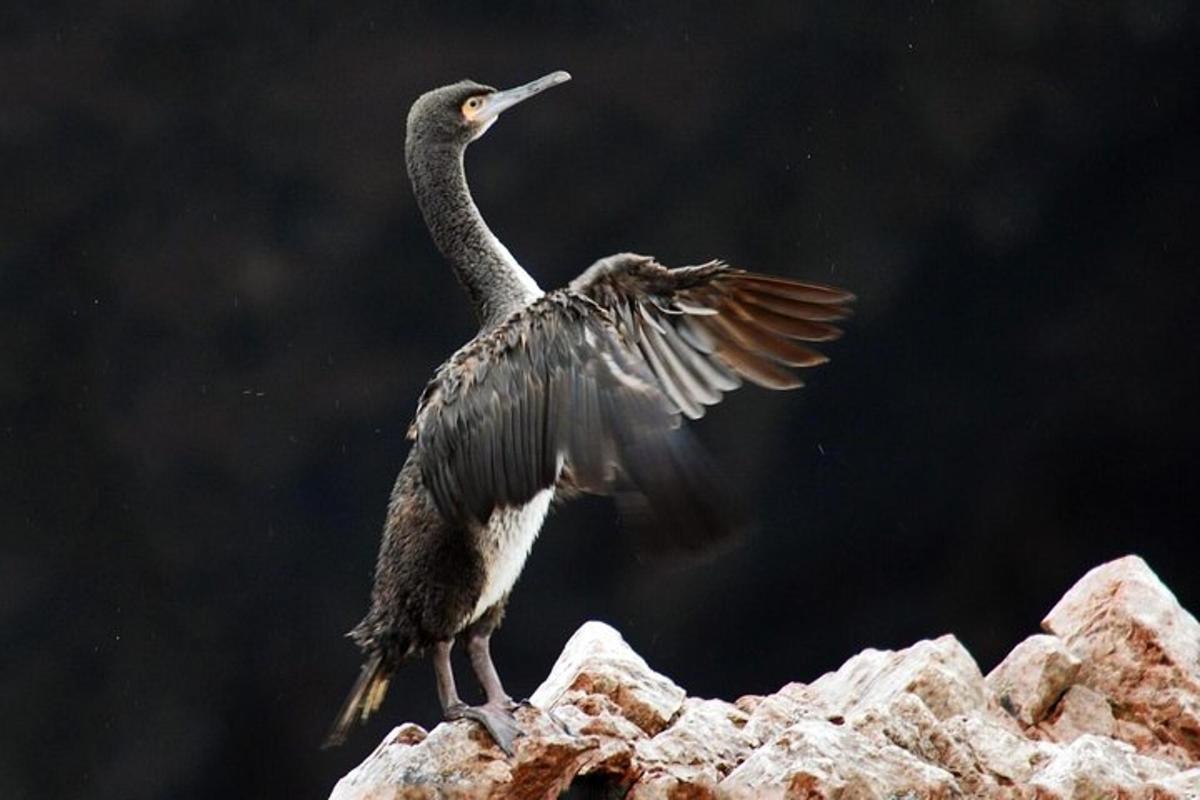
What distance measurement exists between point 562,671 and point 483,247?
1.28 m

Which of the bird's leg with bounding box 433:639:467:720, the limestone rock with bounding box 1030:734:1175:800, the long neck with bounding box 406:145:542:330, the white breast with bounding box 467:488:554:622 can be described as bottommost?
the limestone rock with bounding box 1030:734:1175:800

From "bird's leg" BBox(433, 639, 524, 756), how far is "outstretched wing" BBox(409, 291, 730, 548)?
407 millimetres

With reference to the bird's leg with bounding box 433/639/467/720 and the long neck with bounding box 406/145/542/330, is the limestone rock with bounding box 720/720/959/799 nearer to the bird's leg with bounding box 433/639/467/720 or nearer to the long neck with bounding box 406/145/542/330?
the bird's leg with bounding box 433/639/467/720

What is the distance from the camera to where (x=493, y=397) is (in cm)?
590

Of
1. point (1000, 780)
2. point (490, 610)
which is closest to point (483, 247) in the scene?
point (490, 610)

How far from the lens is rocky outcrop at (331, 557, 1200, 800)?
5.95 metres

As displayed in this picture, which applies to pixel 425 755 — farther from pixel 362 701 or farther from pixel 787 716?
pixel 787 716

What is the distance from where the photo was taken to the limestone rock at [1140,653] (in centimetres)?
690

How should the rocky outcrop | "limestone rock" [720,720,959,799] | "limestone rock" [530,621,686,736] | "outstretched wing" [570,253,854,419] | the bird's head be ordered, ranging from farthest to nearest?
the bird's head, "limestone rock" [530,621,686,736], "outstretched wing" [570,253,854,419], the rocky outcrop, "limestone rock" [720,720,959,799]

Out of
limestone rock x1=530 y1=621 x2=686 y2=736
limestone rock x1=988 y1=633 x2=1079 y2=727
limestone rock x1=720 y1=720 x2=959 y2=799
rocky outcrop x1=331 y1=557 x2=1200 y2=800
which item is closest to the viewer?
limestone rock x1=720 y1=720 x2=959 y2=799

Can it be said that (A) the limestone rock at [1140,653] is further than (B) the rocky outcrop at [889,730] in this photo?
Yes

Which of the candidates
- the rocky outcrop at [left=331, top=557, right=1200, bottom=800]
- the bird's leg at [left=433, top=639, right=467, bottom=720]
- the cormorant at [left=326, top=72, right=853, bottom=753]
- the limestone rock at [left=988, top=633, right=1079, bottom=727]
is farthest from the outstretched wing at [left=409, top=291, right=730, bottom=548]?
the limestone rock at [left=988, top=633, right=1079, bottom=727]

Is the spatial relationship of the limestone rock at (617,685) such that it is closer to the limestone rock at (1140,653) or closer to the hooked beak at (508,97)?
the limestone rock at (1140,653)

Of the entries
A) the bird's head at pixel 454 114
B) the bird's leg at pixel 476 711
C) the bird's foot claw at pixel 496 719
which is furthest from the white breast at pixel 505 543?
the bird's head at pixel 454 114
